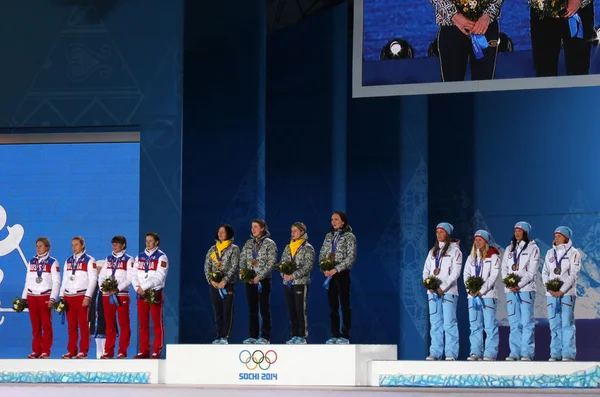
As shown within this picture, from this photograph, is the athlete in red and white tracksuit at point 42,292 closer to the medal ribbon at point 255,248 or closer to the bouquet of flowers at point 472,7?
the medal ribbon at point 255,248

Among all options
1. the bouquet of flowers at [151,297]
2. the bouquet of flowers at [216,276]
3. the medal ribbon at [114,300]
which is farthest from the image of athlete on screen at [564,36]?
the medal ribbon at [114,300]

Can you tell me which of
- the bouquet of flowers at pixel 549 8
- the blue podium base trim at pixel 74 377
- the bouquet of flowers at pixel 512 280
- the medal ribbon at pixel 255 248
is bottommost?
the blue podium base trim at pixel 74 377

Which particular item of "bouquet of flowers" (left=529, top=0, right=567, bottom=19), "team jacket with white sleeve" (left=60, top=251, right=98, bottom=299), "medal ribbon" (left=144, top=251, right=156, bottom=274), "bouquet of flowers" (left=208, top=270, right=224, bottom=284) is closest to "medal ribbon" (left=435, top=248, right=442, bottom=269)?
"bouquet of flowers" (left=208, top=270, right=224, bottom=284)

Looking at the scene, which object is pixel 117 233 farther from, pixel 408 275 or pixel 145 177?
pixel 408 275

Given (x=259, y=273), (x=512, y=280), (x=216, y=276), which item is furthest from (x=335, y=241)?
(x=512, y=280)

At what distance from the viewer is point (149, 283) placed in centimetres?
1279

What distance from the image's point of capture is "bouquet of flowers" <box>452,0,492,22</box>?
13.8 metres

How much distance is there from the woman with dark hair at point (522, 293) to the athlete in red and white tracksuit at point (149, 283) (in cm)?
408

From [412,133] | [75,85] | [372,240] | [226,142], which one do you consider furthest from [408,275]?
[75,85]

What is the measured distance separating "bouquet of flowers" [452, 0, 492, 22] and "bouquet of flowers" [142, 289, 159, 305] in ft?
17.6

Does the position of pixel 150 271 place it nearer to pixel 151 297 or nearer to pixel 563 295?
pixel 151 297

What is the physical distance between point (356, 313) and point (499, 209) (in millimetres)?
2672

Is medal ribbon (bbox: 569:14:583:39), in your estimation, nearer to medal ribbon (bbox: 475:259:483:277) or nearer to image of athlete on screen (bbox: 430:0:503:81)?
image of athlete on screen (bbox: 430:0:503:81)

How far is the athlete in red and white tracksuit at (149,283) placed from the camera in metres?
12.8
